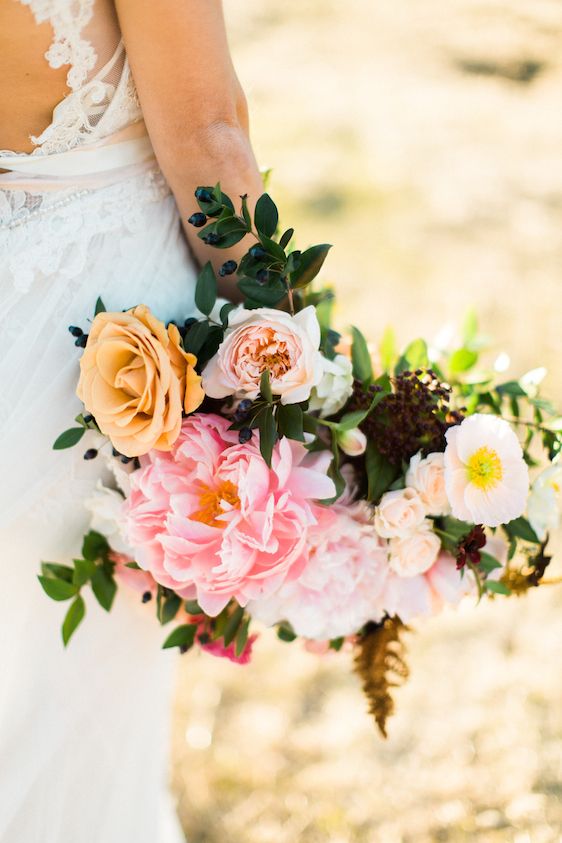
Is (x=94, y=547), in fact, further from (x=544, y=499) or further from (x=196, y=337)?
(x=544, y=499)

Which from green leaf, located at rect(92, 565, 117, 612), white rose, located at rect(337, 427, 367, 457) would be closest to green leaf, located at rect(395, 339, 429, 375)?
white rose, located at rect(337, 427, 367, 457)

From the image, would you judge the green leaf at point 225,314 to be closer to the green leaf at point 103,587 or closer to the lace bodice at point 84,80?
the lace bodice at point 84,80

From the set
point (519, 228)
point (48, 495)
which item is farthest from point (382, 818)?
point (519, 228)

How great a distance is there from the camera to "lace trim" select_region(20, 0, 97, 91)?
1.24 metres

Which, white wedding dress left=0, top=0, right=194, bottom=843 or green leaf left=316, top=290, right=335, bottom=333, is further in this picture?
green leaf left=316, top=290, right=335, bottom=333

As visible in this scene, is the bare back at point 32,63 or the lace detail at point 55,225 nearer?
the bare back at point 32,63

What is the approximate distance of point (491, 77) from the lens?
5.72 m

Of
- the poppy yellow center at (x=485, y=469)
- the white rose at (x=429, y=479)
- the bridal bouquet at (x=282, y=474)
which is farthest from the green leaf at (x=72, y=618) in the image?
the poppy yellow center at (x=485, y=469)

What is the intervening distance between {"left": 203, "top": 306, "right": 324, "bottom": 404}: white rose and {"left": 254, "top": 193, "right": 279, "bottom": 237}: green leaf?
13 cm

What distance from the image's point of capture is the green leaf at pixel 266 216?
4.11ft

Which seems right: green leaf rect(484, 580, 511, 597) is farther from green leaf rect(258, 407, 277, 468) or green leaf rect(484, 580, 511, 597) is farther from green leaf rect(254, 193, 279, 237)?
green leaf rect(254, 193, 279, 237)

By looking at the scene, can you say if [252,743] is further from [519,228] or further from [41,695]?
[519,228]

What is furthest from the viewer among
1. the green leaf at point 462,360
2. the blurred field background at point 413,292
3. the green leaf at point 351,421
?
the blurred field background at point 413,292

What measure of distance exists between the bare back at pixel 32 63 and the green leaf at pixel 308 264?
47 cm
